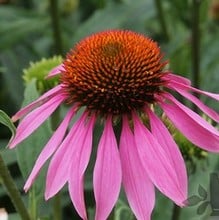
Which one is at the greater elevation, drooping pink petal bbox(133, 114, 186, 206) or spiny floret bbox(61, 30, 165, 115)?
spiny floret bbox(61, 30, 165, 115)

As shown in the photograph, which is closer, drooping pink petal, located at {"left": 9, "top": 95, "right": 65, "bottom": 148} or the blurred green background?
drooping pink petal, located at {"left": 9, "top": 95, "right": 65, "bottom": 148}

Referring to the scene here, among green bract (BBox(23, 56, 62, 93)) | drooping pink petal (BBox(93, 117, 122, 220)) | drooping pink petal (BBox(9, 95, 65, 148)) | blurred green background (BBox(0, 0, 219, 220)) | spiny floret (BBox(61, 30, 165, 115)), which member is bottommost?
blurred green background (BBox(0, 0, 219, 220))

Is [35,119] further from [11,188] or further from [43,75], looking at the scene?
[43,75]

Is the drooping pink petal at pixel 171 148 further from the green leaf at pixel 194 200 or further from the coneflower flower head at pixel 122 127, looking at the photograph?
the green leaf at pixel 194 200

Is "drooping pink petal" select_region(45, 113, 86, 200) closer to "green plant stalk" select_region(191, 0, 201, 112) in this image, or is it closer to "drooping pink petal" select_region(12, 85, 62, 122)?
"drooping pink petal" select_region(12, 85, 62, 122)

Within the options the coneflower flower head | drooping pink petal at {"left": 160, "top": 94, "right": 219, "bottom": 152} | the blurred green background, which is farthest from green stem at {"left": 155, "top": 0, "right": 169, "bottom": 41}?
drooping pink petal at {"left": 160, "top": 94, "right": 219, "bottom": 152}

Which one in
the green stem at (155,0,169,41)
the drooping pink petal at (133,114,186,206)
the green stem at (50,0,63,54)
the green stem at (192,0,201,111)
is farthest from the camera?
the green stem at (155,0,169,41)

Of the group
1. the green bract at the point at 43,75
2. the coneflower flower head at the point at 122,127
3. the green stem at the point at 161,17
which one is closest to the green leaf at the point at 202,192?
the coneflower flower head at the point at 122,127

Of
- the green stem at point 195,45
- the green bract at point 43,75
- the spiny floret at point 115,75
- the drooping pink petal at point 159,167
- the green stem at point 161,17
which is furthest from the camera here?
the green stem at point 161,17

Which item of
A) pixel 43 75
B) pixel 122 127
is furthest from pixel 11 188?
pixel 43 75
